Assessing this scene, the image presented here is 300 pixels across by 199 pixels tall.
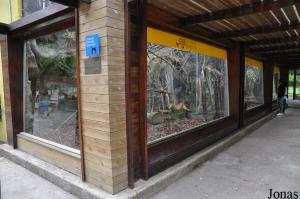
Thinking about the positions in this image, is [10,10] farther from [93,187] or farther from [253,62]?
[253,62]

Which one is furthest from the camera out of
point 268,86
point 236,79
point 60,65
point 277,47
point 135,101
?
point 268,86

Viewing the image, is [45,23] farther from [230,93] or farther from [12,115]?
[230,93]

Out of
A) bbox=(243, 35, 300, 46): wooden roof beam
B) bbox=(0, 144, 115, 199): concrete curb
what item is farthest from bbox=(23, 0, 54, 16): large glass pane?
bbox=(243, 35, 300, 46): wooden roof beam

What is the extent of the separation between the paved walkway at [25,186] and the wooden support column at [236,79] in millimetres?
4788

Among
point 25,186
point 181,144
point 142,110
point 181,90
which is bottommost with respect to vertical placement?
point 25,186

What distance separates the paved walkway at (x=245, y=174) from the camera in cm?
332

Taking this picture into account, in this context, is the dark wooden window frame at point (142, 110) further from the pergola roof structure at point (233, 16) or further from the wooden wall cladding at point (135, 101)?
the pergola roof structure at point (233, 16)

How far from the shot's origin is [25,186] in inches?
142

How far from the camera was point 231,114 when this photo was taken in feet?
21.7

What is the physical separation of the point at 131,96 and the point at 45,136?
217cm

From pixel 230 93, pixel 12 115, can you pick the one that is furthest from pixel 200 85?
pixel 12 115

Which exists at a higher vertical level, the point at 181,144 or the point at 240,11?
the point at 240,11

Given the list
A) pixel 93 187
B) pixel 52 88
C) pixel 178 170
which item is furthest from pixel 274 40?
pixel 93 187

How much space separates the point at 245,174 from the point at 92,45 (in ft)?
9.89
